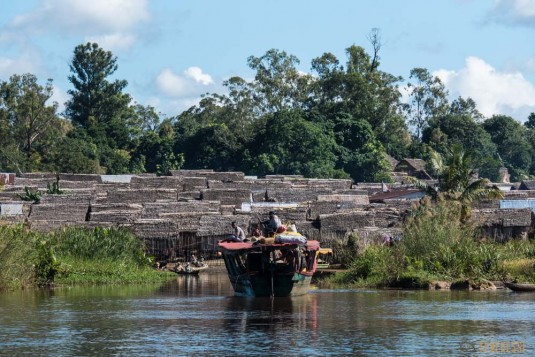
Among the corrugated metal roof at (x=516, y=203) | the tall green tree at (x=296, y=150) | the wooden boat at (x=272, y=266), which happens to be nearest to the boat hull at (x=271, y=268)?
the wooden boat at (x=272, y=266)

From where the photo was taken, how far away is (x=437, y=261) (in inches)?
1097

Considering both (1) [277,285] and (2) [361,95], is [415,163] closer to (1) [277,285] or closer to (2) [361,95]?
(2) [361,95]

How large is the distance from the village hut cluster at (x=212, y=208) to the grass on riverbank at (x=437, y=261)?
6.40 m

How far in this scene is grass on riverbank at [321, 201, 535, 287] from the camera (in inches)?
1088

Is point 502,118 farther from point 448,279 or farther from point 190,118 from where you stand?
point 448,279

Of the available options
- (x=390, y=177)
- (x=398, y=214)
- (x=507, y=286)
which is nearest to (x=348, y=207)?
(x=398, y=214)

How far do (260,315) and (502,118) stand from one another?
5987 cm

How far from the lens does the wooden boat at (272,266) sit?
975 inches

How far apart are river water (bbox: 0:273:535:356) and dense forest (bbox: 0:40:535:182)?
3549 centimetres

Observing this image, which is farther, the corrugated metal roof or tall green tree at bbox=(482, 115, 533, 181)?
tall green tree at bbox=(482, 115, 533, 181)

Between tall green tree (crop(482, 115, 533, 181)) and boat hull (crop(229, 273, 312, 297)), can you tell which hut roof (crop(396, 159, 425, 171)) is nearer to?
tall green tree (crop(482, 115, 533, 181))

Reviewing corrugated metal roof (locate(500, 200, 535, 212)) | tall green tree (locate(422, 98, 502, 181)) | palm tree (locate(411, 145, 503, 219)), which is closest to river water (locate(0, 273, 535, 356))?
palm tree (locate(411, 145, 503, 219))

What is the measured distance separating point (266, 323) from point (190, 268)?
13.9m

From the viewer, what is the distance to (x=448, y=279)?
27531mm
